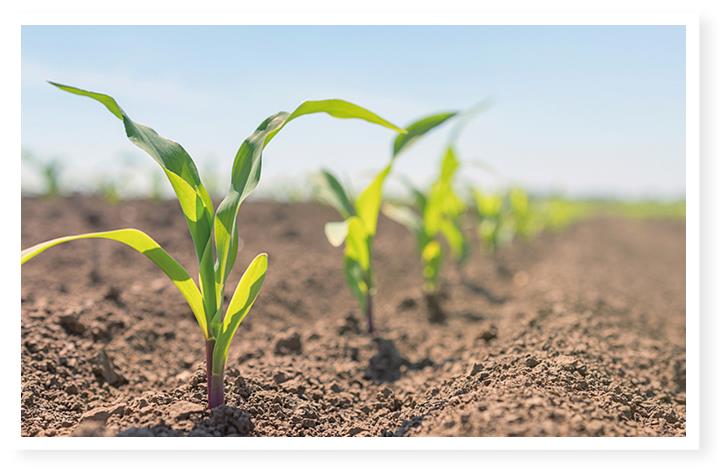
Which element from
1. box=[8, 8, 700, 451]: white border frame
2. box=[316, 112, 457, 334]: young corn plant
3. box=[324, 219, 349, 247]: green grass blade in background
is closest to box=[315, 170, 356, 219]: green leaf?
box=[316, 112, 457, 334]: young corn plant

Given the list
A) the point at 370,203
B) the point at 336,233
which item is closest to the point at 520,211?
the point at 370,203

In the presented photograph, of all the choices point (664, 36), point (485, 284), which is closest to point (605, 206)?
point (485, 284)

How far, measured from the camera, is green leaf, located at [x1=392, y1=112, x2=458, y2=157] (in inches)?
90.4

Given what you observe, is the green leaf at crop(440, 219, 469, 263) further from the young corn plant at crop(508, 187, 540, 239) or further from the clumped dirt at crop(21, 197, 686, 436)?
the young corn plant at crop(508, 187, 540, 239)

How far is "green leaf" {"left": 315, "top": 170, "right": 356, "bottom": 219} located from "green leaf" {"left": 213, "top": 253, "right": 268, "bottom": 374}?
108 cm

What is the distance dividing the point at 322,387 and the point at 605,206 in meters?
26.8

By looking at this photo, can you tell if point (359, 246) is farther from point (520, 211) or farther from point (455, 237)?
point (520, 211)

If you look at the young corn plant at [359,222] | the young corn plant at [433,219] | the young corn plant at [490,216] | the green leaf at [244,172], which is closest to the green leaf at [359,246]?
the young corn plant at [359,222]

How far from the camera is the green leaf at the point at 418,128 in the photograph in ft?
7.54
